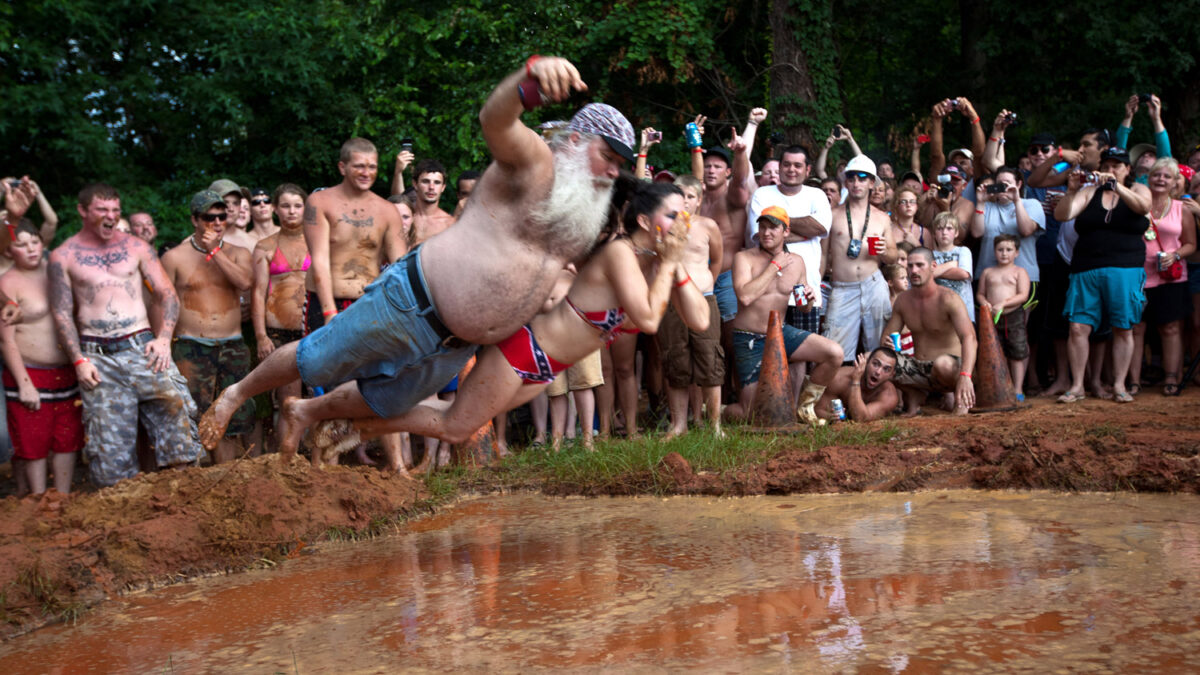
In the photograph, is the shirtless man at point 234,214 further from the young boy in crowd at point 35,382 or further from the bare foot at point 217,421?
the bare foot at point 217,421

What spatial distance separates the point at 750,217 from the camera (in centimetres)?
870

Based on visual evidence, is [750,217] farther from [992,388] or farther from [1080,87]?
[1080,87]

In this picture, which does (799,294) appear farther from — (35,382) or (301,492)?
(35,382)

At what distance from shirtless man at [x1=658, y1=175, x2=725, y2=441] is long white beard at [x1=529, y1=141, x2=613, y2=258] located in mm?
3249

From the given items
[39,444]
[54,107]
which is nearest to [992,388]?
[39,444]

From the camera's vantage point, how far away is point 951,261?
8.98m

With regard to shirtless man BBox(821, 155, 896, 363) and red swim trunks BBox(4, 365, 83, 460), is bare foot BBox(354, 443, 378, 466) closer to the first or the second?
red swim trunks BBox(4, 365, 83, 460)

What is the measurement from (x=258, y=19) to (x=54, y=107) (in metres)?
3.02

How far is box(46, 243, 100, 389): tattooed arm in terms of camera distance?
6773mm

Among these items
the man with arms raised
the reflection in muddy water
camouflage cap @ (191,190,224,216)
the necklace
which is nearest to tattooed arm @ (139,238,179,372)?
camouflage cap @ (191,190,224,216)

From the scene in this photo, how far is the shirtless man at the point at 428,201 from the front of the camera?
7973 millimetres

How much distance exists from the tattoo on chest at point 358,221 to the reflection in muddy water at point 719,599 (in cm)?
252

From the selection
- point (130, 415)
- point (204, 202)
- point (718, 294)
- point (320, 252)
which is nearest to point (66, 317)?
point (130, 415)

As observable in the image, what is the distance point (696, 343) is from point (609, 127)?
3608mm
